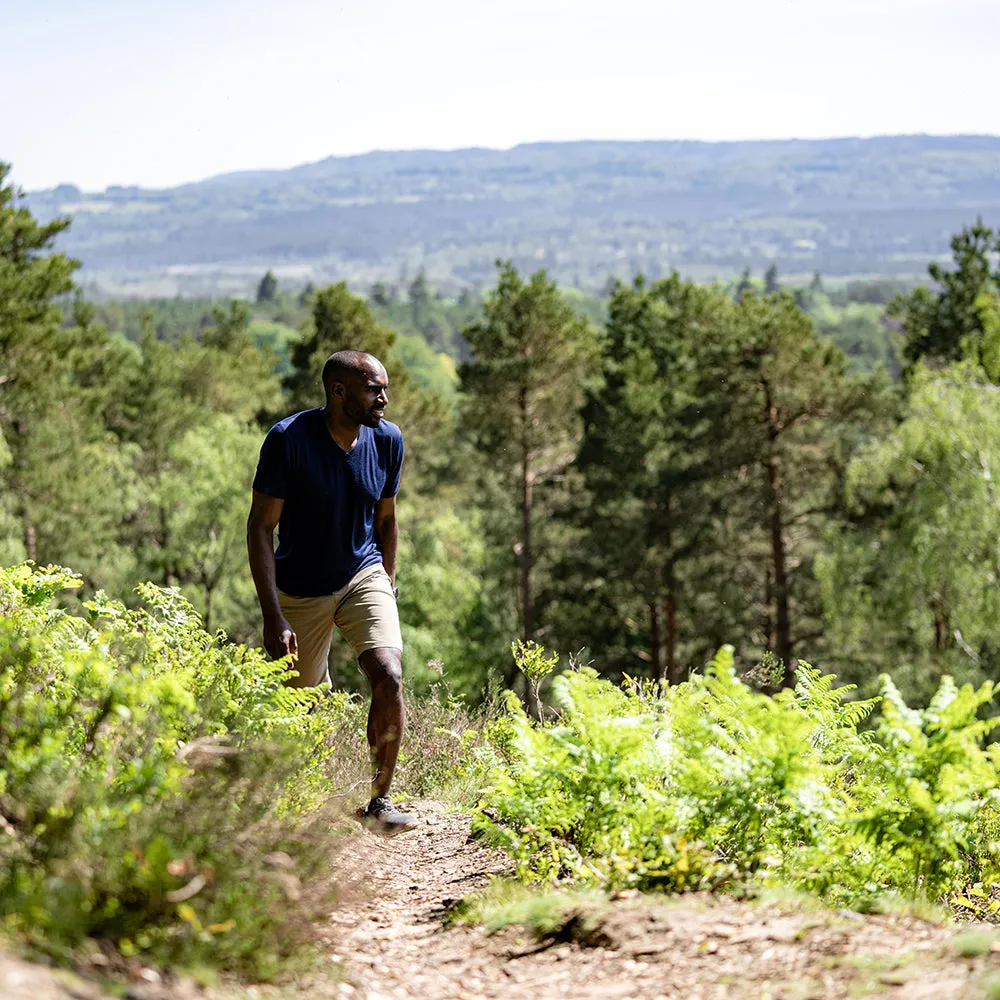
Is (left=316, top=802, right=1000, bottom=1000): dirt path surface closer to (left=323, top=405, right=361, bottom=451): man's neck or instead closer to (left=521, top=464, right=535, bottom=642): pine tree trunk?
(left=323, top=405, right=361, bottom=451): man's neck

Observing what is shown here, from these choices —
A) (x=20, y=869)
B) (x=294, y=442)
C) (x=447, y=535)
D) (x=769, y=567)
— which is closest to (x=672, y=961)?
(x=20, y=869)

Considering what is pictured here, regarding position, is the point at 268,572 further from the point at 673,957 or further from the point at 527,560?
the point at 527,560

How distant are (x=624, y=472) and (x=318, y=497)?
25629 mm

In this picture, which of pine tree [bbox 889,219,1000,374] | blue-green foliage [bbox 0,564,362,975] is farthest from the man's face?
pine tree [bbox 889,219,1000,374]

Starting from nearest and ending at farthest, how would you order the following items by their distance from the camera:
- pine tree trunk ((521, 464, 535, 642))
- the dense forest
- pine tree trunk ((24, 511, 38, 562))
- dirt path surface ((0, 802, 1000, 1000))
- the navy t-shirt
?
dirt path surface ((0, 802, 1000, 1000)), the navy t-shirt, the dense forest, pine tree trunk ((24, 511, 38, 562)), pine tree trunk ((521, 464, 535, 642))

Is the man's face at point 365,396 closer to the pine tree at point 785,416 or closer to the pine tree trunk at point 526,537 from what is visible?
the pine tree at point 785,416

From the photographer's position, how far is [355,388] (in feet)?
18.3

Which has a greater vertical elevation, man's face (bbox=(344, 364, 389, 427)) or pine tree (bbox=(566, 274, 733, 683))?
man's face (bbox=(344, 364, 389, 427))

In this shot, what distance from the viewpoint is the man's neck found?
5.63 m

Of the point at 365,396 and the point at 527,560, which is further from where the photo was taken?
the point at 527,560

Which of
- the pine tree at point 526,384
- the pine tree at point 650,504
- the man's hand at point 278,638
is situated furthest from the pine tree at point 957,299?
the man's hand at point 278,638

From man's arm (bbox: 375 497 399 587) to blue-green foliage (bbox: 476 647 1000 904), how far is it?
170 cm

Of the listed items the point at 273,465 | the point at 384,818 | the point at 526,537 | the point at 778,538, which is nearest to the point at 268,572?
the point at 273,465

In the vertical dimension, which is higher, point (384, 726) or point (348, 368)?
point (348, 368)
